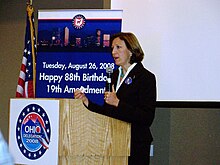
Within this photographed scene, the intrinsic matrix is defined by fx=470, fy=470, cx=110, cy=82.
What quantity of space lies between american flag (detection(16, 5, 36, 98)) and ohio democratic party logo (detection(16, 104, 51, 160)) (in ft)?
1.99

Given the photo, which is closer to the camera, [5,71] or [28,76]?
[28,76]

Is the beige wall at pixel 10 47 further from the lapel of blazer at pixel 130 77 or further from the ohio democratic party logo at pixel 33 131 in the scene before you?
the lapel of blazer at pixel 130 77

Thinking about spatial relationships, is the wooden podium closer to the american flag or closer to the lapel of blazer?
the lapel of blazer

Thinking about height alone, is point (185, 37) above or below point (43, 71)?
above

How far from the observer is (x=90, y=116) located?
112 inches

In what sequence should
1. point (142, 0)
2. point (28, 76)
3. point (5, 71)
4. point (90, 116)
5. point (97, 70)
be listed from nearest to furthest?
point (90, 116) → point (97, 70) → point (28, 76) → point (142, 0) → point (5, 71)

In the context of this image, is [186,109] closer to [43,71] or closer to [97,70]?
[97,70]

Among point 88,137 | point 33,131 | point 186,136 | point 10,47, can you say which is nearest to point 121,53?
point 88,137

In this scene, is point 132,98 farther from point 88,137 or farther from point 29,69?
point 29,69

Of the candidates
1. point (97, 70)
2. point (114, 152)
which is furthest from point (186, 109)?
point (114, 152)

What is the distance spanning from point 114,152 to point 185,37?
4.64ft

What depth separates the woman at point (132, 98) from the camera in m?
2.81

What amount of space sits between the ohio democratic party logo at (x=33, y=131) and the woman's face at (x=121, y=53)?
0.58 metres

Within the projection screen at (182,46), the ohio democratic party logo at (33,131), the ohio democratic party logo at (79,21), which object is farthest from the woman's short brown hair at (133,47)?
the projection screen at (182,46)
